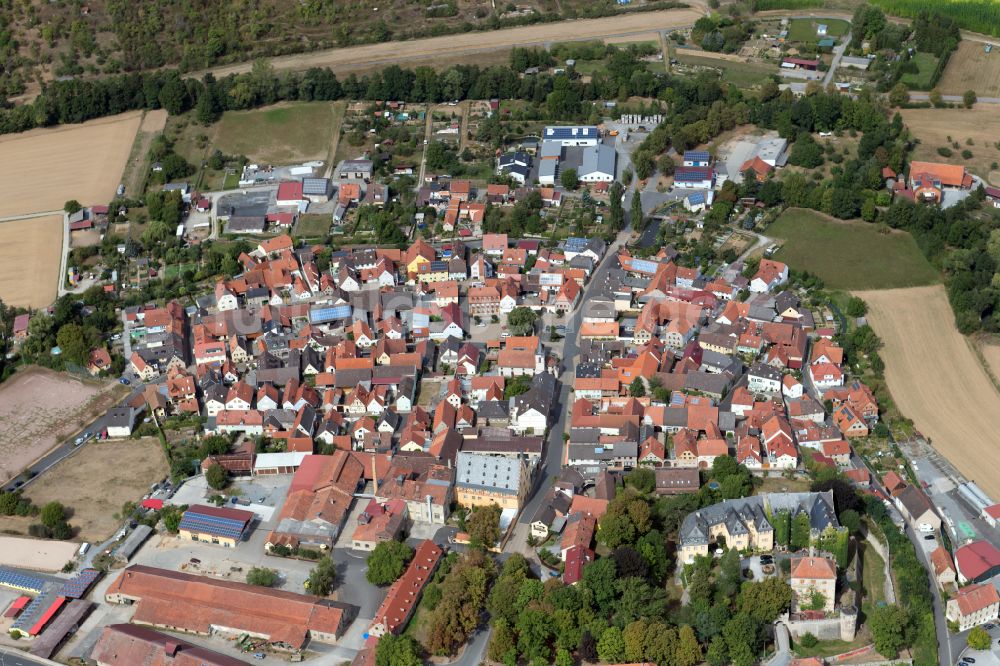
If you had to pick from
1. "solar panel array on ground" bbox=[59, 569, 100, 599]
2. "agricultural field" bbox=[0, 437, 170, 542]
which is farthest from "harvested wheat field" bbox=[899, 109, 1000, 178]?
"solar panel array on ground" bbox=[59, 569, 100, 599]

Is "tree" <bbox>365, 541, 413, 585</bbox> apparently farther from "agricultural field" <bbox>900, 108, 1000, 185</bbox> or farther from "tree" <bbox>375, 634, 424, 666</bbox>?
"agricultural field" <bbox>900, 108, 1000, 185</bbox>

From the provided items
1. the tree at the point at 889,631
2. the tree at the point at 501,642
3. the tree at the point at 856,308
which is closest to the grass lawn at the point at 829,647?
the tree at the point at 889,631

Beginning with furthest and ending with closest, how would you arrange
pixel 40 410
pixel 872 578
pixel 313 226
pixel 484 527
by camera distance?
pixel 313 226 → pixel 40 410 → pixel 484 527 → pixel 872 578

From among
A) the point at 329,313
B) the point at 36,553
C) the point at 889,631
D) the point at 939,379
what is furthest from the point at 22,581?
the point at 939,379

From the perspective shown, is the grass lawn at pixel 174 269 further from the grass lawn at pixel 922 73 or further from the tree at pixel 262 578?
the grass lawn at pixel 922 73

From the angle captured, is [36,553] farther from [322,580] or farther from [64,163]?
[64,163]
